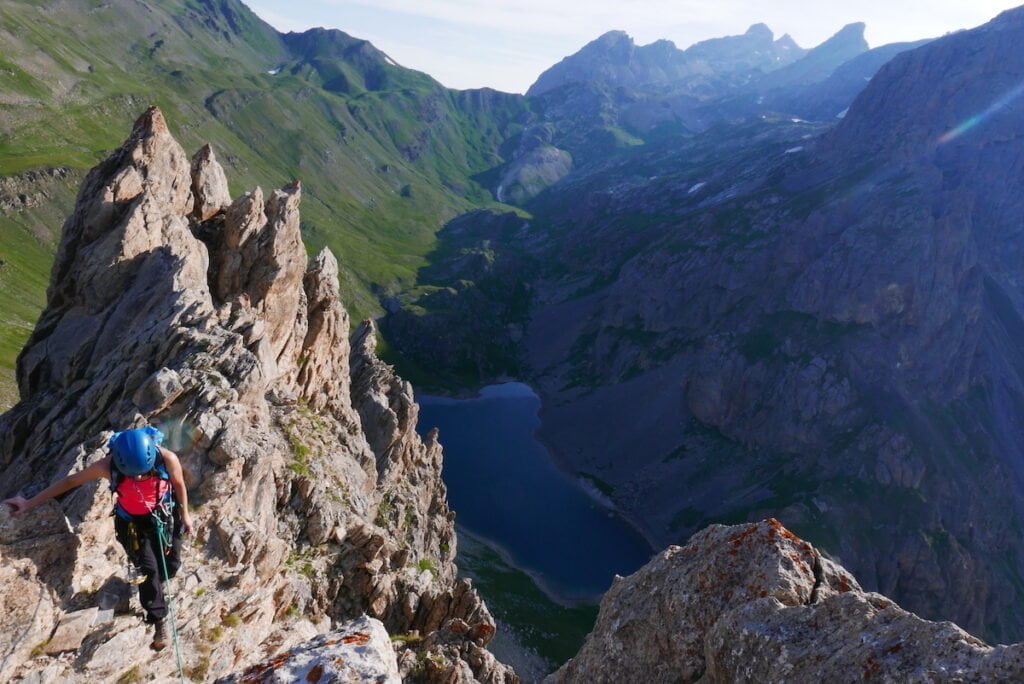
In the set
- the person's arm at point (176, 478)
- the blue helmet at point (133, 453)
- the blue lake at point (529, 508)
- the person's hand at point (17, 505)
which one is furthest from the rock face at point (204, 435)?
the blue lake at point (529, 508)

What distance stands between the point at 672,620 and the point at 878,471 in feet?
461

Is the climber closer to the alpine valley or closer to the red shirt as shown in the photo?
the red shirt

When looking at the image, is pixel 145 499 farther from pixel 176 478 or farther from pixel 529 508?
pixel 529 508

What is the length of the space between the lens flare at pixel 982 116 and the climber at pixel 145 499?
235 metres

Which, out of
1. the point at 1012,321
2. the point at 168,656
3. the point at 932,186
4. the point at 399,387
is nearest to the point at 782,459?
the point at 1012,321

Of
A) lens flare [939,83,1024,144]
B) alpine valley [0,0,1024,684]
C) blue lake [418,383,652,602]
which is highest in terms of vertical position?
lens flare [939,83,1024,144]

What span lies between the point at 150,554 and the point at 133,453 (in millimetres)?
2973

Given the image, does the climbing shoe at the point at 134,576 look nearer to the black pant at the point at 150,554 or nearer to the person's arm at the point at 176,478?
the black pant at the point at 150,554

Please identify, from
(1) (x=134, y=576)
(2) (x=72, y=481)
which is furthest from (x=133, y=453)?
(1) (x=134, y=576)

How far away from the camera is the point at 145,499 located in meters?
13.2

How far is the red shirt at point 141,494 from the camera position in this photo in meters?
13.0

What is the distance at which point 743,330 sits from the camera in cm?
17275

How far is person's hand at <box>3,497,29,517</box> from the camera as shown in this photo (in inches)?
536

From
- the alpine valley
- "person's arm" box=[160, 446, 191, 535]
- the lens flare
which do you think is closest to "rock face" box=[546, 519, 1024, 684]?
the alpine valley
